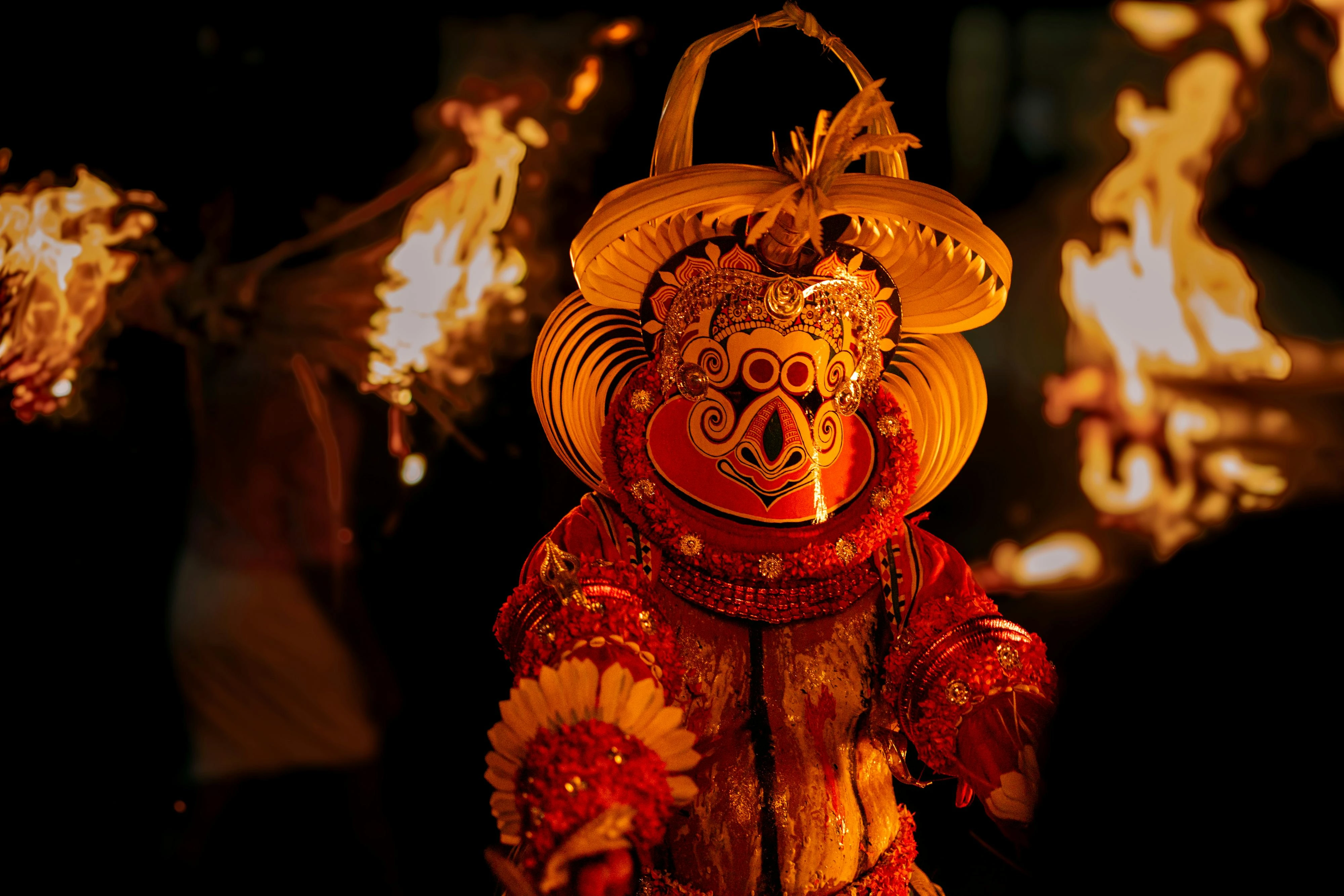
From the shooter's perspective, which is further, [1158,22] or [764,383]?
[1158,22]

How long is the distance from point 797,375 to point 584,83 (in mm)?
674

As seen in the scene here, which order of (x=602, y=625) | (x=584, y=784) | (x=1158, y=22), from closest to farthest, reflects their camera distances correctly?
(x=584, y=784) → (x=602, y=625) → (x=1158, y=22)

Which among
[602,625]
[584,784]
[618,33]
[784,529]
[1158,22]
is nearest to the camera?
[584,784]

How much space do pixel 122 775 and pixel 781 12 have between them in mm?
1515

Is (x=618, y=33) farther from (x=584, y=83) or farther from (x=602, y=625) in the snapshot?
(x=602, y=625)

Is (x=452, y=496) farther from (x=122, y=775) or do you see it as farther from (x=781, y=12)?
(x=781, y=12)

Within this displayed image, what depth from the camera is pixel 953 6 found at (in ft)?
5.86

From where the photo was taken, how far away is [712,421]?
4.99ft

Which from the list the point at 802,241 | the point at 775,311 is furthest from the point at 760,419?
the point at 802,241

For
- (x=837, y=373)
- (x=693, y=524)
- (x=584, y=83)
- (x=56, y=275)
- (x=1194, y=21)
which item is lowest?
(x=693, y=524)

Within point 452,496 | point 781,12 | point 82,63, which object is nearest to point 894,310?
point 781,12

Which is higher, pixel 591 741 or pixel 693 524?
pixel 693 524

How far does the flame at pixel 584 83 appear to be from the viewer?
1.74 m

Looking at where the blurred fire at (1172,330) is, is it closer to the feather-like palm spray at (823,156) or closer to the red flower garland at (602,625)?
the feather-like palm spray at (823,156)
